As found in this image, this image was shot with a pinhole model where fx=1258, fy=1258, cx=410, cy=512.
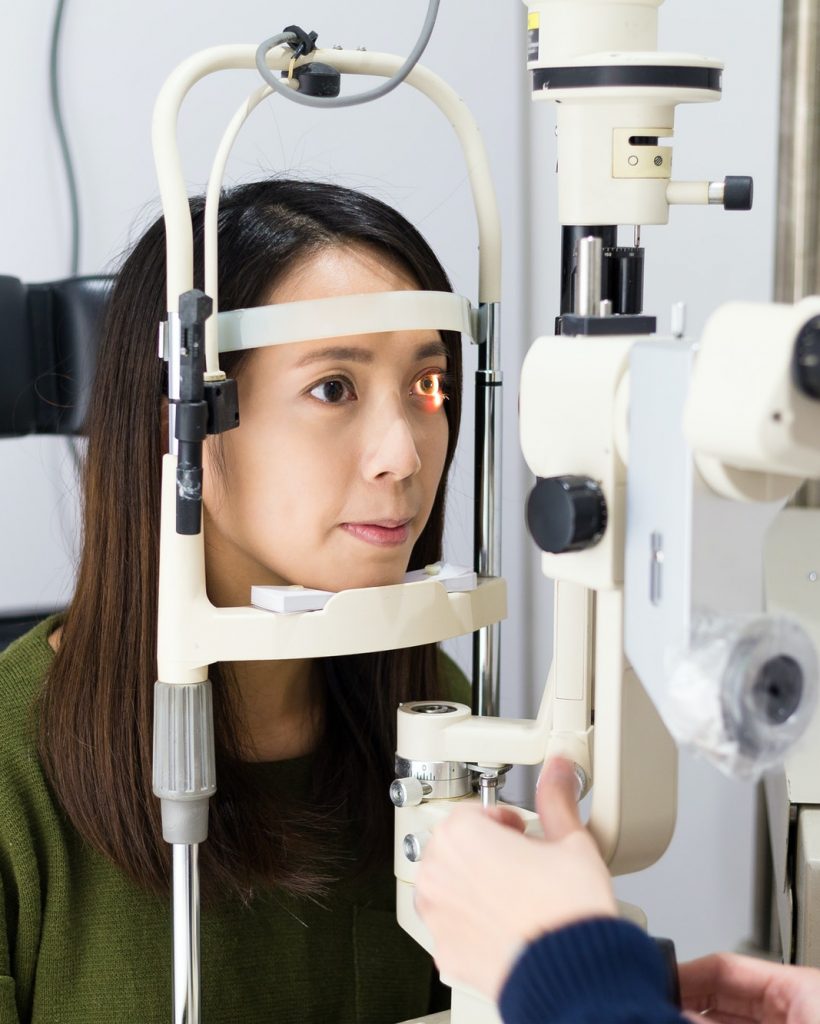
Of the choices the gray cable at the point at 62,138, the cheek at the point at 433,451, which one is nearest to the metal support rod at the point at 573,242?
the cheek at the point at 433,451

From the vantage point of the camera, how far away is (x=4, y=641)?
140 centimetres

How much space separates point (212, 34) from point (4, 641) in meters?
0.89

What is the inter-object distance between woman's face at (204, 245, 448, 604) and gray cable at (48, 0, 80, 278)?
715 mm

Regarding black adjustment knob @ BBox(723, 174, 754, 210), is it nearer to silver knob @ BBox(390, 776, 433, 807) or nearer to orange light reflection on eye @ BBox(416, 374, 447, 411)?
orange light reflection on eye @ BBox(416, 374, 447, 411)

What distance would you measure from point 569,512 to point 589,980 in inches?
9.6

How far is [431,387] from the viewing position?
106 cm

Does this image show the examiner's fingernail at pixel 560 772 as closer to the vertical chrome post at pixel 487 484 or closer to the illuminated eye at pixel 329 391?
the vertical chrome post at pixel 487 484

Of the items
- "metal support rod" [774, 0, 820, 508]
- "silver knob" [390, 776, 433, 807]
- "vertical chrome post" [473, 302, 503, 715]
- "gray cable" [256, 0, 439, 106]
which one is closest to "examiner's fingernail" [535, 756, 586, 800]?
"silver knob" [390, 776, 433, 807]

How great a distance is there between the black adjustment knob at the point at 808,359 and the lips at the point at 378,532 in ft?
1.53

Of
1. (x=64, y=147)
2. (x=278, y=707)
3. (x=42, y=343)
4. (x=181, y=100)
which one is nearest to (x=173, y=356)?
(x=181, y=100)

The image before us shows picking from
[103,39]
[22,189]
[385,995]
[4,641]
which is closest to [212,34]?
[103,39]

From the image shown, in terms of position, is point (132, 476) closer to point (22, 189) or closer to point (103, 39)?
point (22, 189)

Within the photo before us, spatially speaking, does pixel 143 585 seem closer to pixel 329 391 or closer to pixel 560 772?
pixel 329 391

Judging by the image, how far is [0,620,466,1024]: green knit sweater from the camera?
40.6 inches
